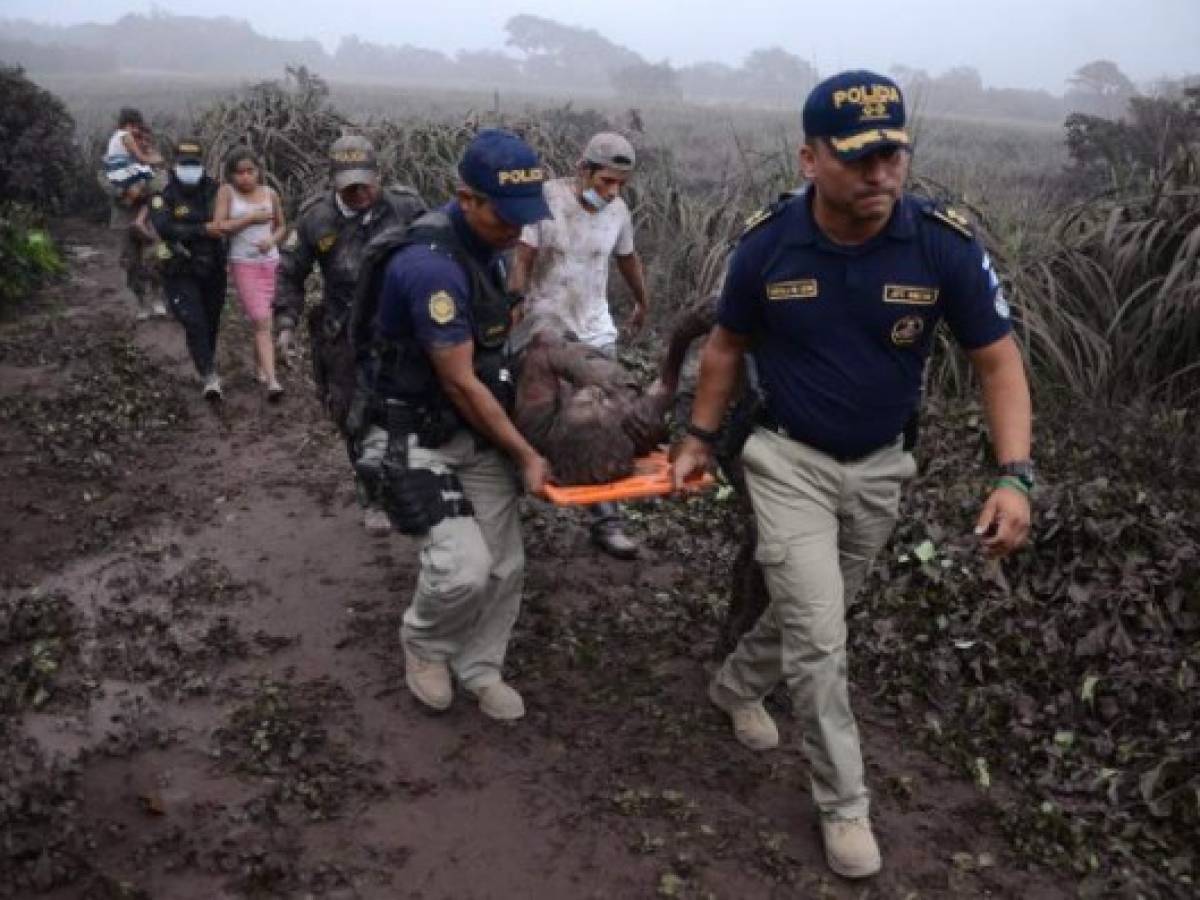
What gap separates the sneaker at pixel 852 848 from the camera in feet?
9.94

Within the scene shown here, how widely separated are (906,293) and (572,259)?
244cm

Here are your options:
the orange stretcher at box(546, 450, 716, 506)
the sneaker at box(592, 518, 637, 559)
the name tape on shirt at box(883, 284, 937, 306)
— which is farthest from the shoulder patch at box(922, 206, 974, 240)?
the sneaker at box(592, 518, 637, 559)

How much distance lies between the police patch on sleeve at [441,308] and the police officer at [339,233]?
5.62 feet

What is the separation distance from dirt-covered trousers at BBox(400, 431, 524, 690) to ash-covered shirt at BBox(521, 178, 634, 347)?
150 cm

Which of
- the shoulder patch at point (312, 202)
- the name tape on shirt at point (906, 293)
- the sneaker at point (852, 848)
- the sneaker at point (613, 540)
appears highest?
the name tape on shirt at point (906, 293)

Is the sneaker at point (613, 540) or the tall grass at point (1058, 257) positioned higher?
the tall grass at point (1058, 257)

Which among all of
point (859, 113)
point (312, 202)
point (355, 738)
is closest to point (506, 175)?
point (859, 113)

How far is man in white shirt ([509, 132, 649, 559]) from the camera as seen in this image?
4.93 meters

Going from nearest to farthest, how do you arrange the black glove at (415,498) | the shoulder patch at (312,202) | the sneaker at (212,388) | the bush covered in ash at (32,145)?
the black glove at (415,498) < the shoulder patch at (312,202) < the sneaker at (212,388) < the bush covered in ash at (32,145)

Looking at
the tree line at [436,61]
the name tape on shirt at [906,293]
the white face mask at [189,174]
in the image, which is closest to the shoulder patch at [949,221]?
the name tape on shirt at [906,293]

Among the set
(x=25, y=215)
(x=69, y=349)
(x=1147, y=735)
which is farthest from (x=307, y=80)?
(x=1147, y=735)

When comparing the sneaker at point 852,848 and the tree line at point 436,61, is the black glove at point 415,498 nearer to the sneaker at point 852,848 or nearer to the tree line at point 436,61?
the sneaker at point 852,848

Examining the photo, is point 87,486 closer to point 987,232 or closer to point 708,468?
point 708,468

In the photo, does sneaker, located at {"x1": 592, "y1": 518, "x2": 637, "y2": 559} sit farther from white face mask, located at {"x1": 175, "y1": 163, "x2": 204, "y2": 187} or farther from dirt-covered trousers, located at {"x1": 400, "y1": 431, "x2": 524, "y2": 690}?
white face mask, located at {"x1": 175, "y1": 163, "x2": 204, "y2": 187}
